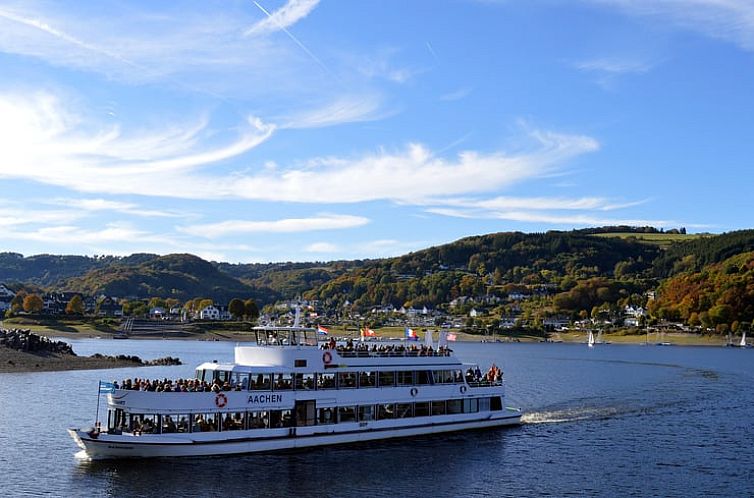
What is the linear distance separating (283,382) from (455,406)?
14.5 meters

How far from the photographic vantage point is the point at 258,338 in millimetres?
50812

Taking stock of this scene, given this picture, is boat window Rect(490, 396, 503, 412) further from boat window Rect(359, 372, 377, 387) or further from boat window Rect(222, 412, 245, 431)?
boat window Rect(222, 412, 245, 431)

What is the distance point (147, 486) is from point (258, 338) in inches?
554

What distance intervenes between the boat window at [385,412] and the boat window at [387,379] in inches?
54.7

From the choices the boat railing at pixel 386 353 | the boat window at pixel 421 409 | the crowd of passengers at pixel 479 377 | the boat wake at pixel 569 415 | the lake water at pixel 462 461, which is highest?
the boat railing at pixel 386 353

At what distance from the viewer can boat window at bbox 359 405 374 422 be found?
50344 mm

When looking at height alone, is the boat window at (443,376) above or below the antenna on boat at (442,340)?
below

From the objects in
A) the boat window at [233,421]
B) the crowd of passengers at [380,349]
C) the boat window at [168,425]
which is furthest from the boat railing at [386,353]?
the boat window at [168,425]

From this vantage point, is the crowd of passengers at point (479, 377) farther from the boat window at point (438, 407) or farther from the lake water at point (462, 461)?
the lake water at point (462, 461)

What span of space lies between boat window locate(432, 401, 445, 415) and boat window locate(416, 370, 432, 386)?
62.5 inches

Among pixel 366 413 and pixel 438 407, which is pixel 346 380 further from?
pixel 438 407

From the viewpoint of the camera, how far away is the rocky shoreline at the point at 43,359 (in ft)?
320

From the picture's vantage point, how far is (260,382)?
4678cm

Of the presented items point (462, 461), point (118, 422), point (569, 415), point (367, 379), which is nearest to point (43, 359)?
point (118, 422)
